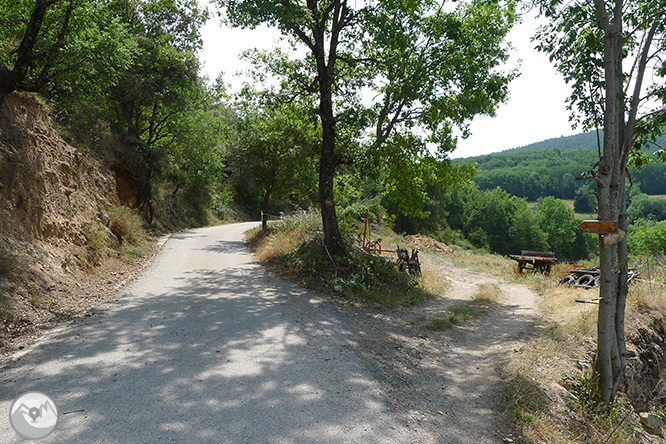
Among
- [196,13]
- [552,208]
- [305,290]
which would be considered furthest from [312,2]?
[552,208]

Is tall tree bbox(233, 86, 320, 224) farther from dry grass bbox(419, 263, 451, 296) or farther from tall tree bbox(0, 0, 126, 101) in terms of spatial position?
dry grass bbox(419, 263, 451, 296)

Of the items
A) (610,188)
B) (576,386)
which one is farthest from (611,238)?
(576,386)

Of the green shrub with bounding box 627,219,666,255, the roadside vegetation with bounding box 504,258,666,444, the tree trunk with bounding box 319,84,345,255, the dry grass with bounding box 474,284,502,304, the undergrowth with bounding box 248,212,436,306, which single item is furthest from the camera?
the green shrub with bounding box 627,219,666,255

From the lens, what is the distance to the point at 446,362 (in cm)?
647

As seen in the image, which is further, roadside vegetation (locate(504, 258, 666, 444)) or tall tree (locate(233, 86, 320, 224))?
tall tree (locate(233, 86, 320, 224))

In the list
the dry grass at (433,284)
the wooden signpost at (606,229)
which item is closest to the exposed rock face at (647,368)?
the wooden signpost at (606,229)

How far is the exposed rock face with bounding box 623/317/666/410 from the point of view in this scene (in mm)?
6969

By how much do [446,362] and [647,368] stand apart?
4.46 m

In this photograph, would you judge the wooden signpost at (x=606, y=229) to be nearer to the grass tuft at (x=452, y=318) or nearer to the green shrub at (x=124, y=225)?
the grass tuft at (x=452, y=318)

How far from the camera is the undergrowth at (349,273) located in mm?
10031

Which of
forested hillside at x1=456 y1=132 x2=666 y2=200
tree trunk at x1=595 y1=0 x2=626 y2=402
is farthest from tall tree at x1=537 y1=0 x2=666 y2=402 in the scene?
forested hillside at x1=456 y1=132 x2=666 y2=200

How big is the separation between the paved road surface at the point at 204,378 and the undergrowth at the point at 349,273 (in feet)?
5.81

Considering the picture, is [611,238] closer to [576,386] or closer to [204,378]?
[576,386]

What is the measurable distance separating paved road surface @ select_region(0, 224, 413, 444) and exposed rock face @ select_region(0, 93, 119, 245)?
2827 mm
